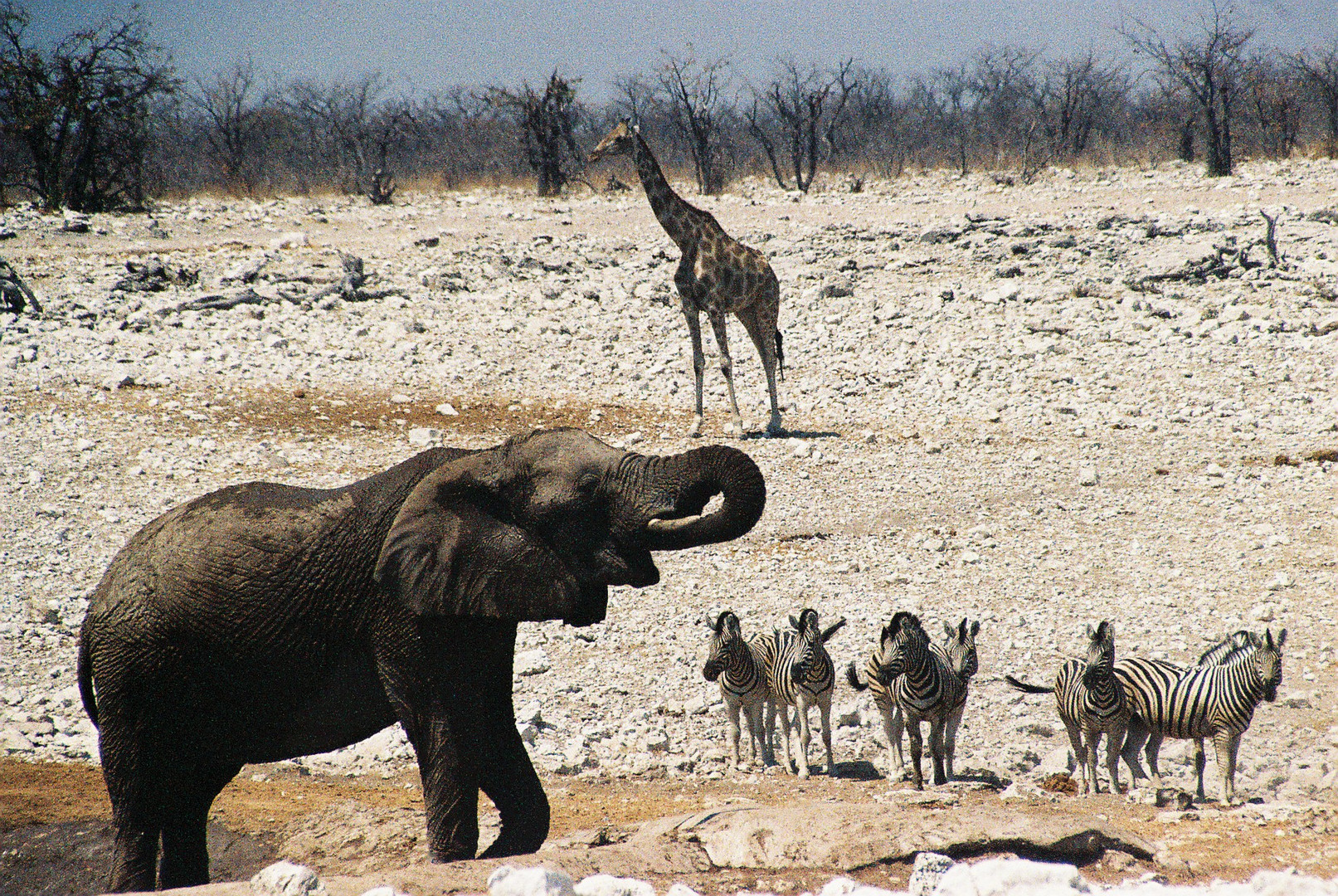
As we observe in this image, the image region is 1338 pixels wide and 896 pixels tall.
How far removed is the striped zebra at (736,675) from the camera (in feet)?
24.9

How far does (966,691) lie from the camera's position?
7199mm

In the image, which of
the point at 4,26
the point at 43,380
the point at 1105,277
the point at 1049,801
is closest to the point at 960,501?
the point at 1049,801

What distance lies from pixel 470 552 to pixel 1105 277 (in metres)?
16.2

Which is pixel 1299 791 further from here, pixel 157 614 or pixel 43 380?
pixel 43 380

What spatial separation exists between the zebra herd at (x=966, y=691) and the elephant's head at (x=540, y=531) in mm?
2795

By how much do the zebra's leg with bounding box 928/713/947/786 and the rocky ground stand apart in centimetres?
35

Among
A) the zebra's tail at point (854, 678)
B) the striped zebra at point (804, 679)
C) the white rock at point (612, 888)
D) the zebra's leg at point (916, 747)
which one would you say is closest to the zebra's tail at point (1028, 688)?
the zebra's tail at point (854, 678)

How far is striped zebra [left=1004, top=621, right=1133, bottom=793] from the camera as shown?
6777 millimetres

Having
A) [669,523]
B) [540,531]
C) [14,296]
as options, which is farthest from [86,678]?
[14,296]

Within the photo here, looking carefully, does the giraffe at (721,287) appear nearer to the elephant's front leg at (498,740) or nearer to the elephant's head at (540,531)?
the elephant's front leg at (498,740)

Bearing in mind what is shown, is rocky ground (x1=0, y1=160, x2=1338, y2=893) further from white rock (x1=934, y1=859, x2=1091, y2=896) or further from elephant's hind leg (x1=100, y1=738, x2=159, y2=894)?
white rock (x1=934, y1=859, x2=1091, y2=896)

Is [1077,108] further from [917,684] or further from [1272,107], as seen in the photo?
[917,684]

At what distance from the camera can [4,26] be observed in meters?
29.8

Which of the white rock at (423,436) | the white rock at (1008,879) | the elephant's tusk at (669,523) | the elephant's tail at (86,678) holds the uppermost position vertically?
the elephant's tusk at (669,523)
